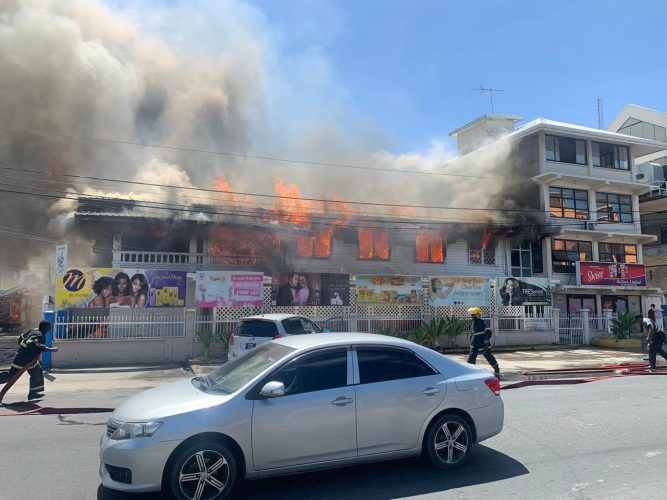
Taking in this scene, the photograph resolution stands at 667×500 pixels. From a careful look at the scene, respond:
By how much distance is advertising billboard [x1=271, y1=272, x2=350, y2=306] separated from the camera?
57.9ft

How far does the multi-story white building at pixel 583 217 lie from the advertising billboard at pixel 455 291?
6526 mm

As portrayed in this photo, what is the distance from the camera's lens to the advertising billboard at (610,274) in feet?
77.9

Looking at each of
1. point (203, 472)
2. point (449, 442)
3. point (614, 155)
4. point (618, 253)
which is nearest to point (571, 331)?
point (618, 253)

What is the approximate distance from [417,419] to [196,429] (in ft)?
6.44

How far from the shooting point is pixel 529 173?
82.2 ft

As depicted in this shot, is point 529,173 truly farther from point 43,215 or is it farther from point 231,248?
point 43,215

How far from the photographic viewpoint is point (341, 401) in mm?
4156

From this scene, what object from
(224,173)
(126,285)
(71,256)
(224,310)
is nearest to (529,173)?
(224,173)

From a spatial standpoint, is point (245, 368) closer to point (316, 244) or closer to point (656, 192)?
point (316, 244)

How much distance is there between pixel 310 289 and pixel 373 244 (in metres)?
4.58

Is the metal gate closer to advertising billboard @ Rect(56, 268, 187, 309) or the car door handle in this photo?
advertising billboard @ Rect(56, 268, 187, 309)

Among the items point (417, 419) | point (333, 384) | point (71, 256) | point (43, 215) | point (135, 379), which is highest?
point (43, 215)

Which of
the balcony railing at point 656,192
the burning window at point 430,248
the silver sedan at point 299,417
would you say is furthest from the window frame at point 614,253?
the silver sedan at point 299,417

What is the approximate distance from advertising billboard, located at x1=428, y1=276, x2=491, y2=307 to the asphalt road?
11.2 m
